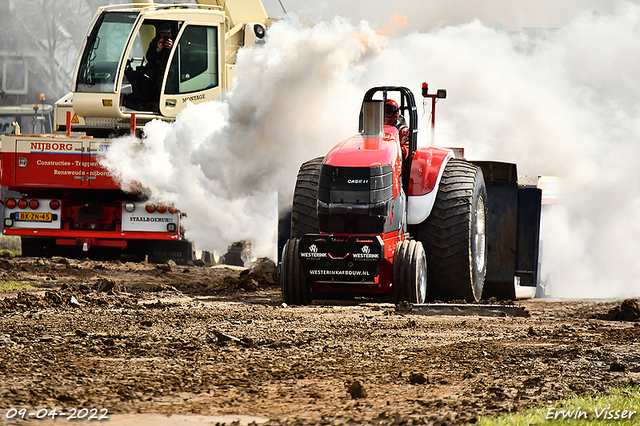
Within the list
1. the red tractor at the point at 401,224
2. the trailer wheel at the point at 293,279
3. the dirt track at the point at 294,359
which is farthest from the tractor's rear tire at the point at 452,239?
the trailer wheel at the point at 293,279

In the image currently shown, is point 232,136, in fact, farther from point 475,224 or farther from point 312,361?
point 312,361

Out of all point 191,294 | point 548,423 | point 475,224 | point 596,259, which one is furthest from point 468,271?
point 596,259

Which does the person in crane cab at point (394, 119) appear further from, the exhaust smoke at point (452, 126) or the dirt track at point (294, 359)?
the dirt track at point (294, 359)

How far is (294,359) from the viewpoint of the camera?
20.8 ft

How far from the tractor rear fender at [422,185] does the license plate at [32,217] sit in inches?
288

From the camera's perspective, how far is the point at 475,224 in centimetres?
1023

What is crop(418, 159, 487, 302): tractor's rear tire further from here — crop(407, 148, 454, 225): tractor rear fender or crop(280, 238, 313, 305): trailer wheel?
crop(280, 238, 313, 305): trailer wheel

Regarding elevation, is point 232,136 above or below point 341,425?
above

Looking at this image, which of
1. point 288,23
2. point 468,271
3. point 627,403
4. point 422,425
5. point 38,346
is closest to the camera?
point 422,425

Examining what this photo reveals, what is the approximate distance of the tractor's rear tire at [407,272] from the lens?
918 cm

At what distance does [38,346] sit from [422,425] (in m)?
3.40

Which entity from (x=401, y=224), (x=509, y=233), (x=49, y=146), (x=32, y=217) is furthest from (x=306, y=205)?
(x=32, y=217)

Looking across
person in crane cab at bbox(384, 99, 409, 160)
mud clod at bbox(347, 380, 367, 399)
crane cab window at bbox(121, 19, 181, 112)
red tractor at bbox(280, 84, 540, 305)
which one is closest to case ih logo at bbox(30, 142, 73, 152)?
crane cab window at bbox(121, 19, 181, 112)

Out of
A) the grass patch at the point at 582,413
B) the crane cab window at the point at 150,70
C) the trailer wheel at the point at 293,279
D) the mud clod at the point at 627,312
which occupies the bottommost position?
the grass patch at the point at 582,413
